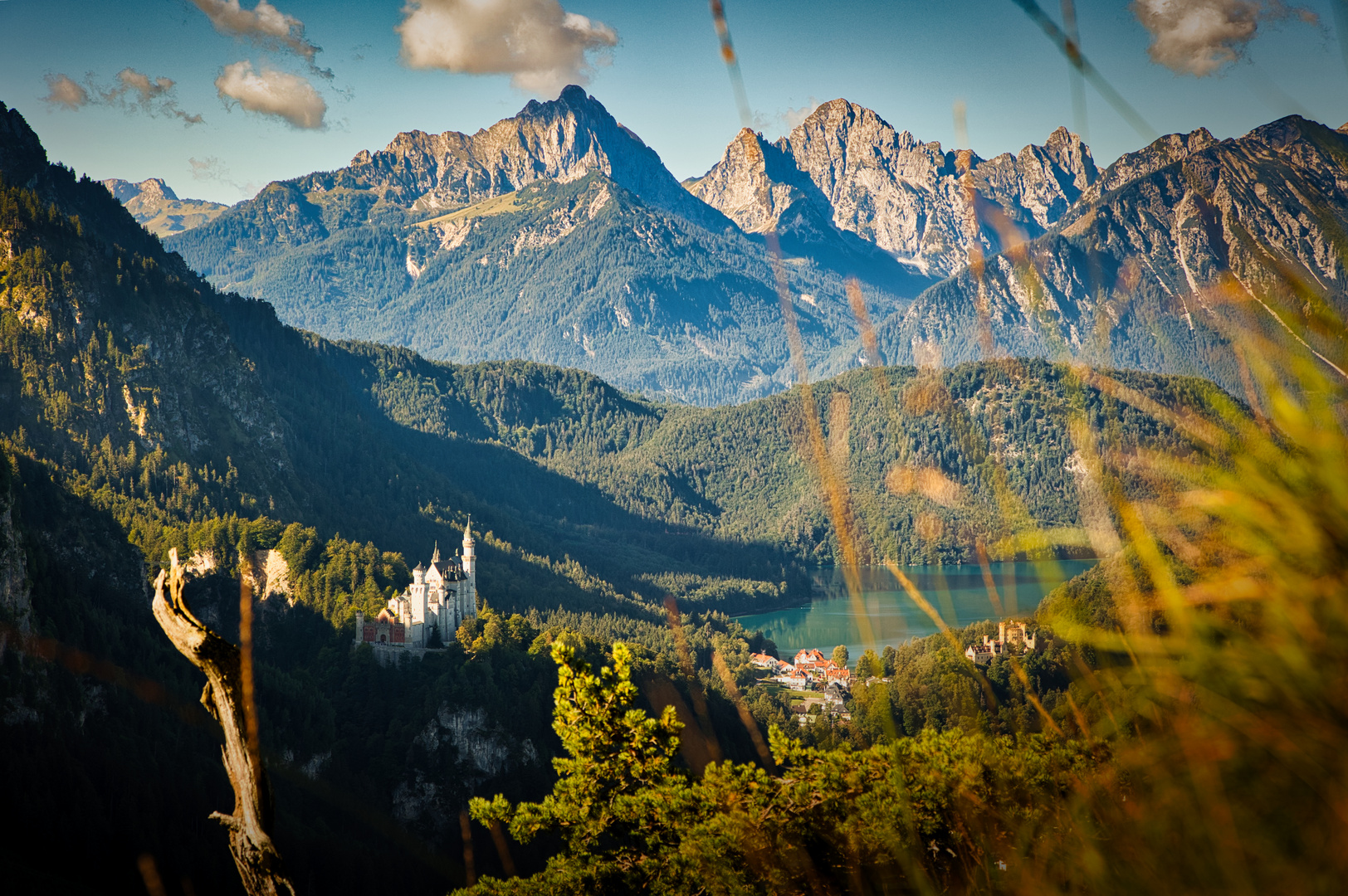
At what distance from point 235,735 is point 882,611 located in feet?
401

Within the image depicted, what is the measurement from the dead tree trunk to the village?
59.4 m

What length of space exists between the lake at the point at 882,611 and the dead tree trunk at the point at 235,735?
85.9 m

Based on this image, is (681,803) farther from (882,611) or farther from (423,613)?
(882,611)

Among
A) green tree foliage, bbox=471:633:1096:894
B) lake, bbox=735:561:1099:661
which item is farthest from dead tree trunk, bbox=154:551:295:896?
lake, bbox=735:561:1099:661

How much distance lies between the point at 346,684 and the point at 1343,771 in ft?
220

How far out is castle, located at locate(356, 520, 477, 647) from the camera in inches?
2391

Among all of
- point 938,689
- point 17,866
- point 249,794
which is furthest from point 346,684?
point 249,794

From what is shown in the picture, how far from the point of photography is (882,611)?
12169 cm

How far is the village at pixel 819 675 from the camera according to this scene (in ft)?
226

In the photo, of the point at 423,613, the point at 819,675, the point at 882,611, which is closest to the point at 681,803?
the point at 423,613

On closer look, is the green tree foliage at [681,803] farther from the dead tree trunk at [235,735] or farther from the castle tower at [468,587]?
the castle tower at [468,587]

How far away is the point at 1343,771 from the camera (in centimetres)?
137

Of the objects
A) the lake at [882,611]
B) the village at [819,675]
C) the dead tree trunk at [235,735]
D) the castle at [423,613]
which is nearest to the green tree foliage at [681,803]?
the dead tree trunk at [235,735]

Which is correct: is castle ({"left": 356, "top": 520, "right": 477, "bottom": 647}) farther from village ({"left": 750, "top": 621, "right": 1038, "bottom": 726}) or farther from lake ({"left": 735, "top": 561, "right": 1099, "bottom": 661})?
lake ({"left": 735, "top": 561, "right": 1099, "bottom": 661})
